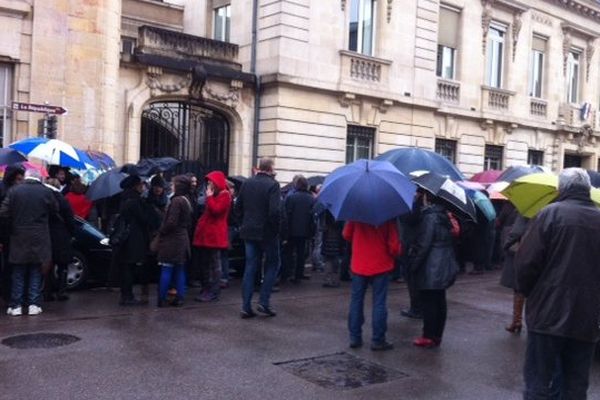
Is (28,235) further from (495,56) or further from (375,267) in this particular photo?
(495,56)

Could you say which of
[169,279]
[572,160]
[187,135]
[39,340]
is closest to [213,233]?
Result: [169,279]

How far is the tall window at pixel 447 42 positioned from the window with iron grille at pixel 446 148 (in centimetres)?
200

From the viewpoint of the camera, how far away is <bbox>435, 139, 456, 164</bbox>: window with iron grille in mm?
21047

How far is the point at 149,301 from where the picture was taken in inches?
358

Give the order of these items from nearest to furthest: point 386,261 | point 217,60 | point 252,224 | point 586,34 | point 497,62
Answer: point 386,261, point 252,224, point 217,60, point 497,62, point 586,34

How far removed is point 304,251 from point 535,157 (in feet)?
52.6

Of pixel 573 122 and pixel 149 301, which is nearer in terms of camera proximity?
pixel 149 301

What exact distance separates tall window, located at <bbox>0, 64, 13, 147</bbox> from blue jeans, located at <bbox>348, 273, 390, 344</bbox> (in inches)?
367

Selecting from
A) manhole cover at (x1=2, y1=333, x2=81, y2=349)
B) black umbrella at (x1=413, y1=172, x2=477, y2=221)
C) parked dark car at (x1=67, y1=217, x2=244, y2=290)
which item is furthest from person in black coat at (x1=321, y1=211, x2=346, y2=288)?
manhole cover at (x1=2, y1=333, x2=81, y2=349)

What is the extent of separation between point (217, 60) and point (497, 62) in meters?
10.6

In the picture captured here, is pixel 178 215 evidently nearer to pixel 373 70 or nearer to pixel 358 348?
pixel 358 348

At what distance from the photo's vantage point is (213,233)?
9281 mm

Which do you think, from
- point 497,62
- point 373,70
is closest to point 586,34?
point 497,62

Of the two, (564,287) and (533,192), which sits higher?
(533,192)
